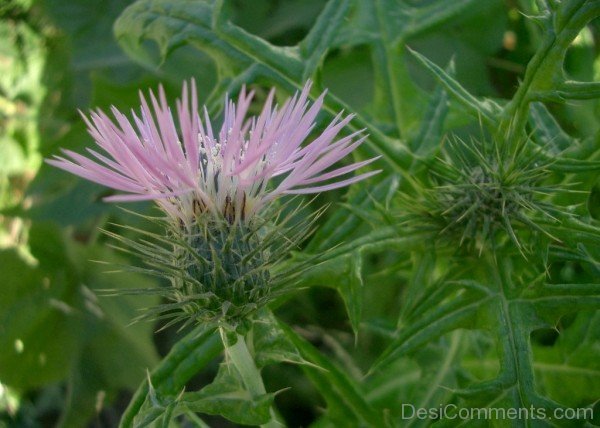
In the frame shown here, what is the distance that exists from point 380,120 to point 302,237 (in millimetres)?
629

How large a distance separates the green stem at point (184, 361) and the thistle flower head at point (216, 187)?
0.24 metres

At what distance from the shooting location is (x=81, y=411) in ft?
8.08

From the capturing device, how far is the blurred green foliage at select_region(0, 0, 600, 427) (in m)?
1.37

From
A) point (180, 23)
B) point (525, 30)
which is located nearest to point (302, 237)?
point (180, 23)

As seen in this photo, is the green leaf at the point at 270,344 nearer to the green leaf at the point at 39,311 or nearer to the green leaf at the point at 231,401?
the green leaf at the point at 231,401

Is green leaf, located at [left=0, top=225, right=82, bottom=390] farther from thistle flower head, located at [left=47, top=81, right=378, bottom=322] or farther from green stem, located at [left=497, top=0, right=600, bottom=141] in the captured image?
green stem, located at [left=497, top=0, right=600, bottom=141]

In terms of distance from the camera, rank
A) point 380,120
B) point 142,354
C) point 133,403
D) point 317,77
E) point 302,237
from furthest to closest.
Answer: point 142,354 → point 380,120 → point 317,77 → point 133,403 → point 302,237

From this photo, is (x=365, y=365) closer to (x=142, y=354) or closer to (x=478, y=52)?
(x=142, y=354)

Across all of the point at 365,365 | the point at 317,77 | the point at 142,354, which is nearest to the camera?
the point at 317,77

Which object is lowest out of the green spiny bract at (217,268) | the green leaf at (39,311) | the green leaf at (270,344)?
the green leaf at (39,311)

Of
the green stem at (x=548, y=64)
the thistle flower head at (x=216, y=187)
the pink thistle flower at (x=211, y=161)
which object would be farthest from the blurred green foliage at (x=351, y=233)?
the pink thistle flower at (x=211, y=161)

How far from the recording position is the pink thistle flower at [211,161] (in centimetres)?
110

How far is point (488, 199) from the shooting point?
1350 mm

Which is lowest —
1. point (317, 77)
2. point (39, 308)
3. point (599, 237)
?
point (39, 308)
